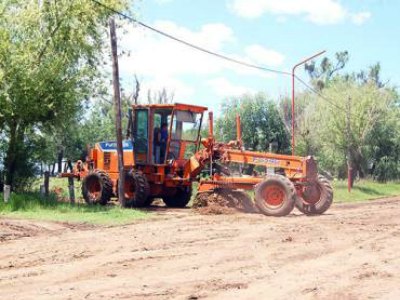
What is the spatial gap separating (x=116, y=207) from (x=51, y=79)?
4.56 metres

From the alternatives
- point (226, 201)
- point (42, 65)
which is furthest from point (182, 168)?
point (42, 65)

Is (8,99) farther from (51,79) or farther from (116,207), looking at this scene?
(116,207)

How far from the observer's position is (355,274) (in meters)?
9.15

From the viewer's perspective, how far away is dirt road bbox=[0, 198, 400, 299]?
7.98 m

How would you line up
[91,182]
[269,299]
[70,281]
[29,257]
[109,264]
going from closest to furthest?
[269,299], [70,281], [109,264], [29,257], [91,182]

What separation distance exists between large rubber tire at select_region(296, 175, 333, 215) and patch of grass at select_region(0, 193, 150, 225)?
4517 millimetres

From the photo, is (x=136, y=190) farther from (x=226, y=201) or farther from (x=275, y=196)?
(x=275, y=196)

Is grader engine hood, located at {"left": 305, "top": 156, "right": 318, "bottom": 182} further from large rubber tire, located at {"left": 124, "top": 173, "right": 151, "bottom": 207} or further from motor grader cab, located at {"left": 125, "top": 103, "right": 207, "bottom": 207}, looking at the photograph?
large rubber tire, located at {"left": 124, "top": 173, "right": 151, "bottom": 207}

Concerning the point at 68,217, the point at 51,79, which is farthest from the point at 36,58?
the point at 68,217

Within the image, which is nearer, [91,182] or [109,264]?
[109,264]

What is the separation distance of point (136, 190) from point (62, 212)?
3.03 metres

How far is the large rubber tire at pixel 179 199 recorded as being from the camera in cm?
2267

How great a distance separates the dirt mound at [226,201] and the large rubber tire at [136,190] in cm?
167

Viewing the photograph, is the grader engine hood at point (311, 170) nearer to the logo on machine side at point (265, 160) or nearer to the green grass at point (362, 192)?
the logo on machine side at point (265, 160)
